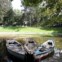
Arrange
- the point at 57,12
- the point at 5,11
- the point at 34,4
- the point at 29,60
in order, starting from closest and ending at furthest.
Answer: the point at 34,4
the point at 57,12
the point at 29,60
the point at 5,11

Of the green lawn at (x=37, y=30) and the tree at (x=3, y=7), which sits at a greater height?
the tree at (x=3, y=7)

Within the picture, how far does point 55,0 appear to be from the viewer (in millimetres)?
10344

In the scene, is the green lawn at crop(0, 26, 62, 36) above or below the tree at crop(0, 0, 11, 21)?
below

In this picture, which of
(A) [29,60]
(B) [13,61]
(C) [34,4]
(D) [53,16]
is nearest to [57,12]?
(D) [53,16]

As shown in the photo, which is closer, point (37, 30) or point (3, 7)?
point (37, 30)

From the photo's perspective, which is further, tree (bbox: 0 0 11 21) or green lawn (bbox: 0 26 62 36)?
tree (bbox: 0 0 11 21)

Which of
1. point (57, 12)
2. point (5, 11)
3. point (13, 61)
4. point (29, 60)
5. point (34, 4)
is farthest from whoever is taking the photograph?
point (5, 11)

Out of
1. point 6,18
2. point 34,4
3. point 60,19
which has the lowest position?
point 6,18

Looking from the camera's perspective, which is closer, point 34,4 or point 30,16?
point 34,4

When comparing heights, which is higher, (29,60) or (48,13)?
(48,13)

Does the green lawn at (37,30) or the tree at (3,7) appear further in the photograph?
the tree at (3,7)

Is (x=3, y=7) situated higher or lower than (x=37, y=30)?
higher

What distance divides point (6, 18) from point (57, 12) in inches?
2580

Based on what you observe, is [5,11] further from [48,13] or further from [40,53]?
[48,13]
